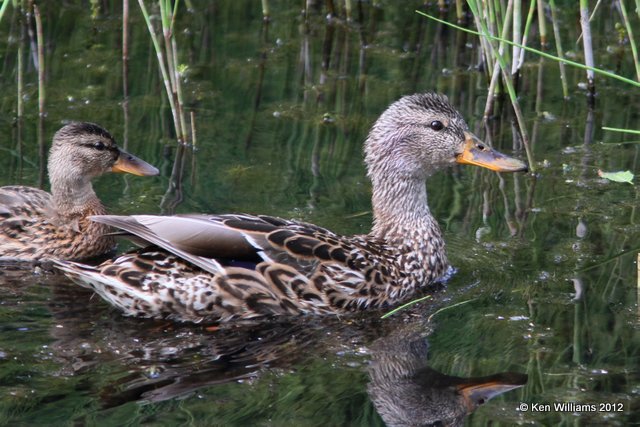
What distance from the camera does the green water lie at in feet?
18.7

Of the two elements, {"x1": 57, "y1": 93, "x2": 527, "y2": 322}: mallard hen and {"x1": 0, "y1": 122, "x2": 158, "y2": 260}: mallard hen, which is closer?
{"x1": 57, "y1": 93, "x2": 527, "y2": 322}: mallard hen

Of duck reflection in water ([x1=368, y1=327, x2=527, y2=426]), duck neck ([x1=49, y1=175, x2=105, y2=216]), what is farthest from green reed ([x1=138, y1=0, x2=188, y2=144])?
duck reflection in water ([x1=368, y1=327, x2=527, y2=426])

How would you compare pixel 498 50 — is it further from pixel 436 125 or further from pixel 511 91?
pixel 436 125

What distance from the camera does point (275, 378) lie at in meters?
5.86

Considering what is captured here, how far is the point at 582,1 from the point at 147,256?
415 centimetres

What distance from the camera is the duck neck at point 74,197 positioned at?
314 inches

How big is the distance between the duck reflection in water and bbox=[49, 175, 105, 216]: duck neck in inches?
107

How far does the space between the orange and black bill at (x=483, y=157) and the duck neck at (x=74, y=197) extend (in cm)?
257

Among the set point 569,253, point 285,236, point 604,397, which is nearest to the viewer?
point 604,397

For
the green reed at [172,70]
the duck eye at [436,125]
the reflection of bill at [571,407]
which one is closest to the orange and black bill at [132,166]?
the green reed at [172,70]

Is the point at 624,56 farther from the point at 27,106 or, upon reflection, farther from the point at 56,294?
the point at 56,294

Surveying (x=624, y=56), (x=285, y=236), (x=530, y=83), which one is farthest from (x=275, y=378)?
(x=624, y=56)

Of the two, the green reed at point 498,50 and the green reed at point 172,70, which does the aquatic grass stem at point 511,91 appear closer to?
the green reed at point 498,50

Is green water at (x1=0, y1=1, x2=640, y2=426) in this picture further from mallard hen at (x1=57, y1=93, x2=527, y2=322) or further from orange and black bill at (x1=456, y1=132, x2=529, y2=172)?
orange and black bill at (x1=456, y1=132, x2=529, y2=172)
